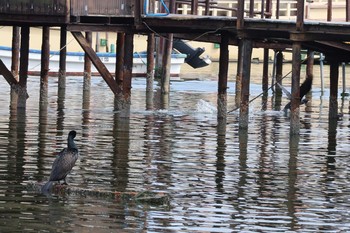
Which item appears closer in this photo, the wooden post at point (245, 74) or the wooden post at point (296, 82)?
the wooden post at point (296, 82)

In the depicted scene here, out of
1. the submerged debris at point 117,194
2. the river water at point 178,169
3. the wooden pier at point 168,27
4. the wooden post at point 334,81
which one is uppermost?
Result: the wooden pier at point 168,27

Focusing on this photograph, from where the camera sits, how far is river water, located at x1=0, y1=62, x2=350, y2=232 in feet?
52.0

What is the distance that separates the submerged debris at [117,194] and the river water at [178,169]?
73mm

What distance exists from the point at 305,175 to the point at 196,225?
17.8 ft

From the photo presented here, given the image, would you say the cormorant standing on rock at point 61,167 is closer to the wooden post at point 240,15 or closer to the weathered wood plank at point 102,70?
the wooden post at point 240,15

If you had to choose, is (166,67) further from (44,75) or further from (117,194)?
(117,194)

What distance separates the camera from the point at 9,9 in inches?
1121

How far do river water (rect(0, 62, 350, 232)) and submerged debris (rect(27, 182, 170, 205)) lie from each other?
0.07 m

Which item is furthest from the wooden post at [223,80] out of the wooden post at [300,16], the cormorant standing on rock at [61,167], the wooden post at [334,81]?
the cormorant standing on rock at [61,167]

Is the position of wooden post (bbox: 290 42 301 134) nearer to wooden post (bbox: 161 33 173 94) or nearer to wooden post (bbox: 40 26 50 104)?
wooden post (bbox: 40 26 50 104)

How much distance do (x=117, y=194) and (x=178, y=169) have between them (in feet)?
12.3

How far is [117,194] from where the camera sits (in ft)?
56.0

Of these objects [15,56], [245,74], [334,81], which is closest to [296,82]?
[245,74]

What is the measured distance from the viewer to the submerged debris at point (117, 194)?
16.8 meters
